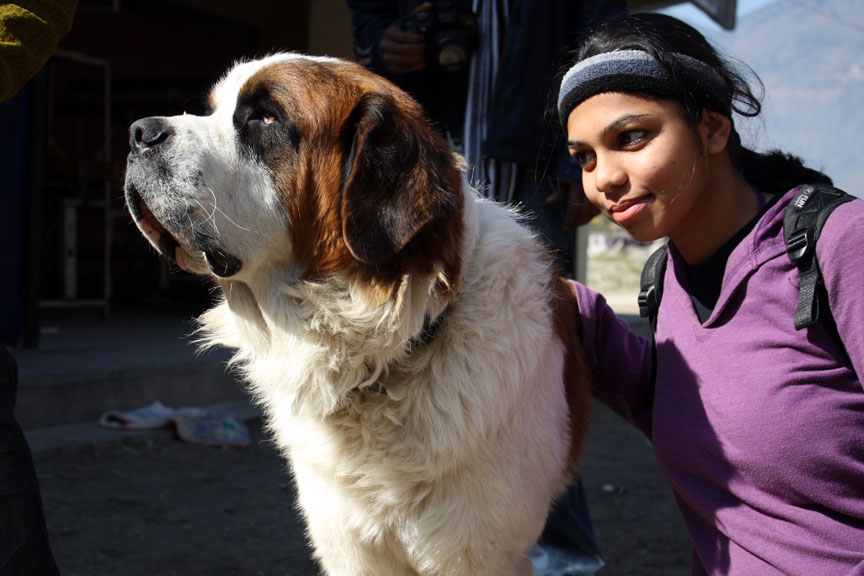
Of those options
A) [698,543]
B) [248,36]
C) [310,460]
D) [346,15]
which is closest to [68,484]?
[310,460]

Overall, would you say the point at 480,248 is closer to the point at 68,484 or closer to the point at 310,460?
the point at 310,460

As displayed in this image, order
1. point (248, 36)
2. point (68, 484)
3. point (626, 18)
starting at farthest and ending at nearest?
point (248, 36) < point (68, 484) < point (626, 18)

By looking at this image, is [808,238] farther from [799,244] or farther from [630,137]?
[630,137]

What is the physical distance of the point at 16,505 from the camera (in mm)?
1678

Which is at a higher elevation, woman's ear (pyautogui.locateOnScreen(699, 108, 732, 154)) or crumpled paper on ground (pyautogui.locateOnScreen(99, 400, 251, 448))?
woman's ear (pyautogui.locateOnScreen(699, 108, 732, 154))

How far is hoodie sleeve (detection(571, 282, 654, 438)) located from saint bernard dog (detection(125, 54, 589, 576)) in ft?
1.08

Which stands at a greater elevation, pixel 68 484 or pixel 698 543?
pixel 698 543

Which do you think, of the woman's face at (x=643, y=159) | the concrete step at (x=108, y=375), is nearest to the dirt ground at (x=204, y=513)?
the concrete step at (x=108, y=375)

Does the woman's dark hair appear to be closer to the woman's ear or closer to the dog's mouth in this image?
the woman's ear

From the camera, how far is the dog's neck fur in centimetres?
185

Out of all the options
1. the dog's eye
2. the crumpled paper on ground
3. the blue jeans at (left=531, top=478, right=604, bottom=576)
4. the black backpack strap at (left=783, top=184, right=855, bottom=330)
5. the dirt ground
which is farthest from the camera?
the crumpled paper on ground

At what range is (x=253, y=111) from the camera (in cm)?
187

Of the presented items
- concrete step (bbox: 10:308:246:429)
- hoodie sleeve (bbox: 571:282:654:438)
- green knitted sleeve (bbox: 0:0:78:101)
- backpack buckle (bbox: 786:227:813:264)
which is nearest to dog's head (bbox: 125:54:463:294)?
green knitted sleeve (bbox: 0:0:78:101)

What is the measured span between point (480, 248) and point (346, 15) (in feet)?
20.6
